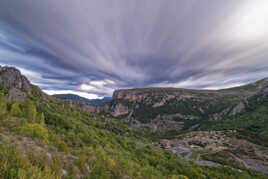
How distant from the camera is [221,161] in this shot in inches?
1973

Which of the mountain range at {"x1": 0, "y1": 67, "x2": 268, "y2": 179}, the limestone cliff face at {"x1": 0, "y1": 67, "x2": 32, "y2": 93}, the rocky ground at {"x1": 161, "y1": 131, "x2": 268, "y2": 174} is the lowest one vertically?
the rocky ground at {"x1": 161, "y1": 131, "x2": 268, "y2": 174}

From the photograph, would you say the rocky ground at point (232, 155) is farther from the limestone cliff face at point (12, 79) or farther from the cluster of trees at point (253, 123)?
the limestone cliff face at point (12, 79)

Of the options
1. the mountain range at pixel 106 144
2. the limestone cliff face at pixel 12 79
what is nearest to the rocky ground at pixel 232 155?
the mountain range at pixel 106 144

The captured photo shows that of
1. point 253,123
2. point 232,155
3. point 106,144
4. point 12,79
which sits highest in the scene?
point 12,79

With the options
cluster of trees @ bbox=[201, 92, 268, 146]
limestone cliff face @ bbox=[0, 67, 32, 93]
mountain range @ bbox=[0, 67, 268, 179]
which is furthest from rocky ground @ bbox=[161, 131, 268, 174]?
limestone cliff face @ bbox=[0, 67, 32, 93]

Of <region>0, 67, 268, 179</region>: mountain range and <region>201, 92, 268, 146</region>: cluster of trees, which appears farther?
<region>201, 92, 268, 146</region>: cluster of trees

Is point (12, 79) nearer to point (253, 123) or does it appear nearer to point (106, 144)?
point (106, 144)

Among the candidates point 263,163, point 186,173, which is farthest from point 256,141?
point 186,173

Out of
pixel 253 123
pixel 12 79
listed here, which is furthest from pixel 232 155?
pixel 12 79

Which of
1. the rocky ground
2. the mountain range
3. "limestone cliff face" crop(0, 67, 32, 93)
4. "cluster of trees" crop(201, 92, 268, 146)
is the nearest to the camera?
the mountain range

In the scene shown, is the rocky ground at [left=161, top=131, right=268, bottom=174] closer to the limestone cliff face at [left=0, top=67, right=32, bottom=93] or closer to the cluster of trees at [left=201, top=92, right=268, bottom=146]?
the cluster of trees at [left=201, top=92, right=268, bottom=146]

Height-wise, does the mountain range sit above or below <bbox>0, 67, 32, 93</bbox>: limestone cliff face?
below

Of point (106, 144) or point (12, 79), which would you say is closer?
point (106, 144)

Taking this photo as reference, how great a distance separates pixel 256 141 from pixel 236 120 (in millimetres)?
77697
